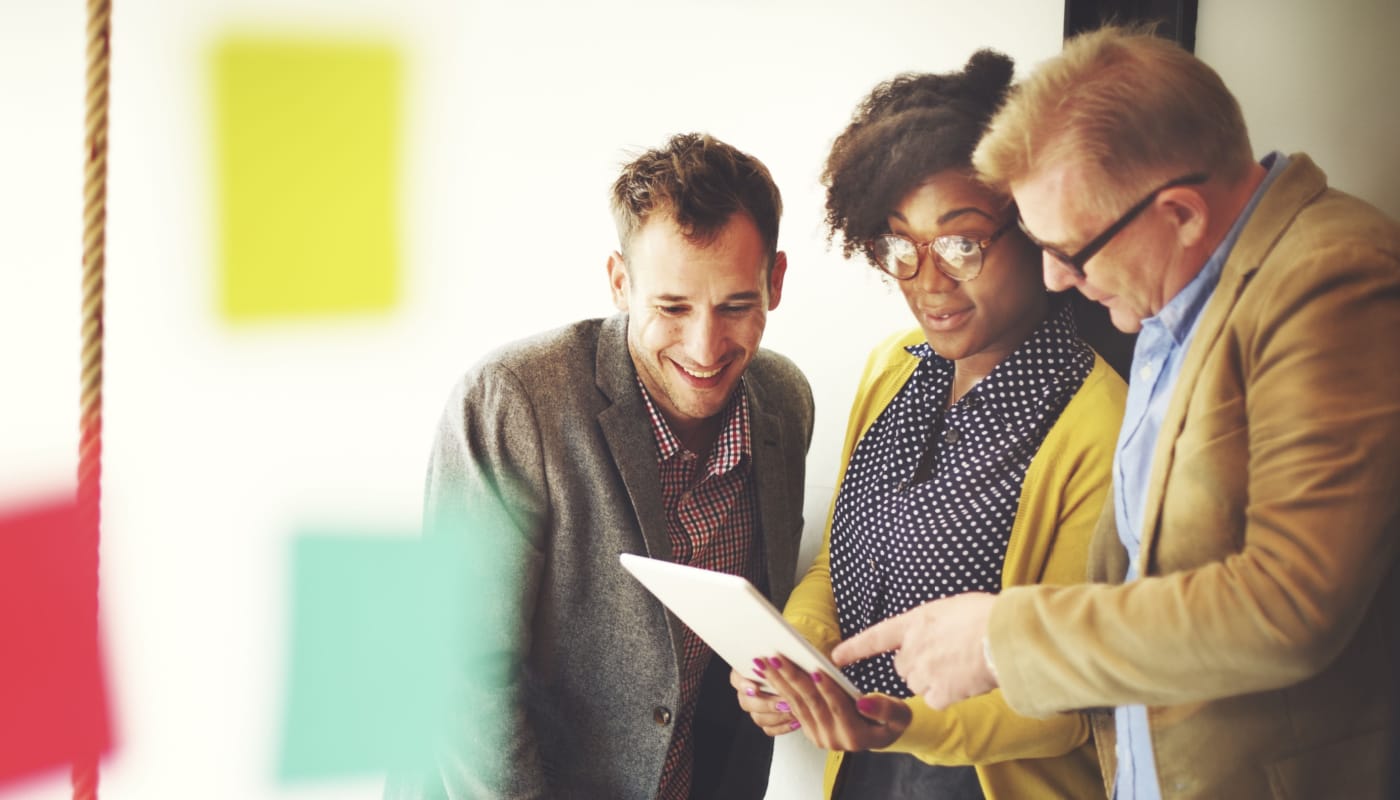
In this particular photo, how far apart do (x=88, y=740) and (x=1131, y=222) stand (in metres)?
1.23

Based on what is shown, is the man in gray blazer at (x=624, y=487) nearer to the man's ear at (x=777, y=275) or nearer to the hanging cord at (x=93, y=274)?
the man's ear at (x=777, y=275)

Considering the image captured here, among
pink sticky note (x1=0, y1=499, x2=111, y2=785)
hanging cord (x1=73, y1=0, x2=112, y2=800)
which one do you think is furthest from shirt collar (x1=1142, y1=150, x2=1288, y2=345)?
pink sticky note (x1=0, y1=499, x2=111, y2=785)

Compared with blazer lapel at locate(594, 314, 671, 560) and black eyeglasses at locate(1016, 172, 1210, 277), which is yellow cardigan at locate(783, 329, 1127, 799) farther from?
blazer lapel at locate(594, 314, 671, 560)

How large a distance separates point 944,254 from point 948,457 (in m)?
0.28

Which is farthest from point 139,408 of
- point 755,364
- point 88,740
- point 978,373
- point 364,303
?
point 978,373

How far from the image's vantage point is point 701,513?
1749 mm

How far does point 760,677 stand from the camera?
1.42 m

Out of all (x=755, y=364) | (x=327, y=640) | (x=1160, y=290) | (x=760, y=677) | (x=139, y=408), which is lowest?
(x=327, y=640)

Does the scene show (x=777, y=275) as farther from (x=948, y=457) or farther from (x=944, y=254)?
(x=948, y=457)

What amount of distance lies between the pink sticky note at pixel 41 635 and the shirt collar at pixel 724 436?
1.08m

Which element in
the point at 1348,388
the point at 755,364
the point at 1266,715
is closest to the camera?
the point at 1348,388

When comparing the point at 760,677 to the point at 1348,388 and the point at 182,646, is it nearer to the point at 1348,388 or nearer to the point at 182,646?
the point at 1348,388

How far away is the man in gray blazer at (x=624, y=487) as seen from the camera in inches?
64.3

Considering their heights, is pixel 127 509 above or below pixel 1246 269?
below
